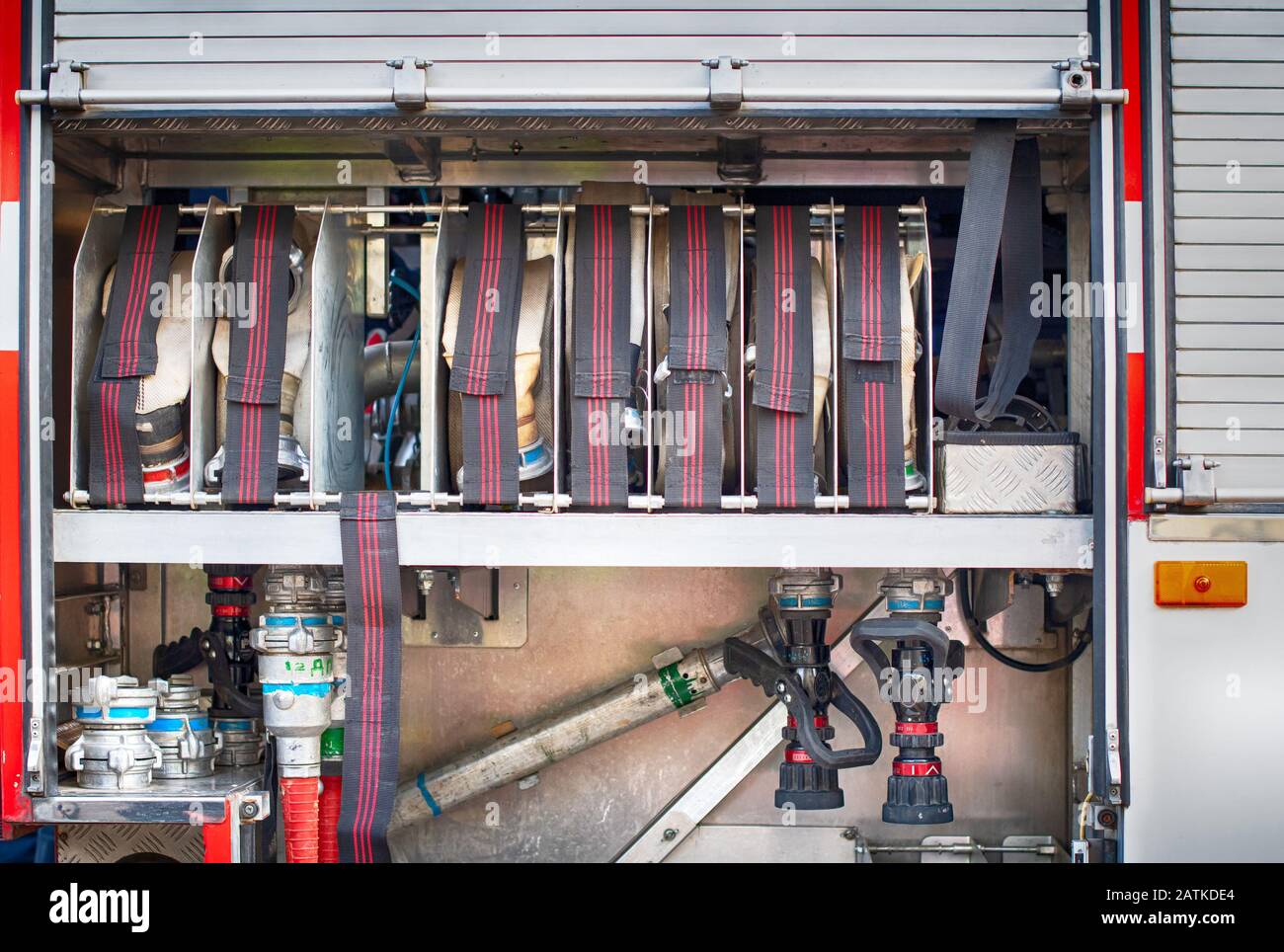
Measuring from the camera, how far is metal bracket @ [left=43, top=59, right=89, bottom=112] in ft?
9.03

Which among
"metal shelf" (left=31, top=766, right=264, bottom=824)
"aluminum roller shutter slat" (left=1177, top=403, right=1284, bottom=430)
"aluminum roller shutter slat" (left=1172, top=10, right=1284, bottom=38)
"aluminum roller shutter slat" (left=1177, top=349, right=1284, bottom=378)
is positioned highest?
"aluminum roller shutter slat" (left=1172, top=10, right=1284, bottom=38)

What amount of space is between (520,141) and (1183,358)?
1.83 m

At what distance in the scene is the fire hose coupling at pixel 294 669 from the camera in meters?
2.98

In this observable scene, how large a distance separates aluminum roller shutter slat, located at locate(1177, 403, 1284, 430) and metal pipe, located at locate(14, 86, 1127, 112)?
724 mm

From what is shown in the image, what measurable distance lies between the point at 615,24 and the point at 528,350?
80 centimetres

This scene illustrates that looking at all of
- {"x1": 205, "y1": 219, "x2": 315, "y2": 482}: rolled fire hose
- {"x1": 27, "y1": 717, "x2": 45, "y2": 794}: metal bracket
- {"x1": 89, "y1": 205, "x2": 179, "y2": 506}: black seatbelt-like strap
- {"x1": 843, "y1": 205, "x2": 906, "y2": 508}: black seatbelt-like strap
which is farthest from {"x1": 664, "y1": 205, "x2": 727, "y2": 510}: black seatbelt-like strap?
{"x1": 27, "y1": 717, "x2": 45, "y2": 794}: metal bracket

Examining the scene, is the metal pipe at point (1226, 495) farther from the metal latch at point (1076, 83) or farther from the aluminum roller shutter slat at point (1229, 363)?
the metal latch at point (1076, 83)

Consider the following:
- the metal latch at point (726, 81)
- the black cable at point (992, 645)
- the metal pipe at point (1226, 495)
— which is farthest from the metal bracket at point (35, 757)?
the metal pipe at point (1226, 495)

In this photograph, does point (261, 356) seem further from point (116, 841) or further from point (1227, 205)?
point (1227, 205)

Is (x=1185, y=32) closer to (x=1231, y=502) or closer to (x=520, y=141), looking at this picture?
(x=1231, y=502)

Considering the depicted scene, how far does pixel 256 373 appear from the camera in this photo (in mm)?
2947

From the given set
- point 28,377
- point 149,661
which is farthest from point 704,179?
point 149,661

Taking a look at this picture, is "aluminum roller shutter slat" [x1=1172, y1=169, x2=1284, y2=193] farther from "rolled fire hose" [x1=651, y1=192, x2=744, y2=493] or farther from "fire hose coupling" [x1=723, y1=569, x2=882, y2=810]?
"fire hose coupling" [x1=723, y1=569, x2=882, y2=810]

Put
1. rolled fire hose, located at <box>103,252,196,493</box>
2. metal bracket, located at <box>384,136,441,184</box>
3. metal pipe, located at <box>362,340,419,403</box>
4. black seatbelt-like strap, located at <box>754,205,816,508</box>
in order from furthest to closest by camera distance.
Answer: metal pipe, located at <box>362,340,419,403</box>, metal bracket, located at <box>384,136,441,184</box>, rolled fire hose, located at <box>103,252,196,493</box>, black seatbelt-like strap, located at <box>754,205,816,508</box>
